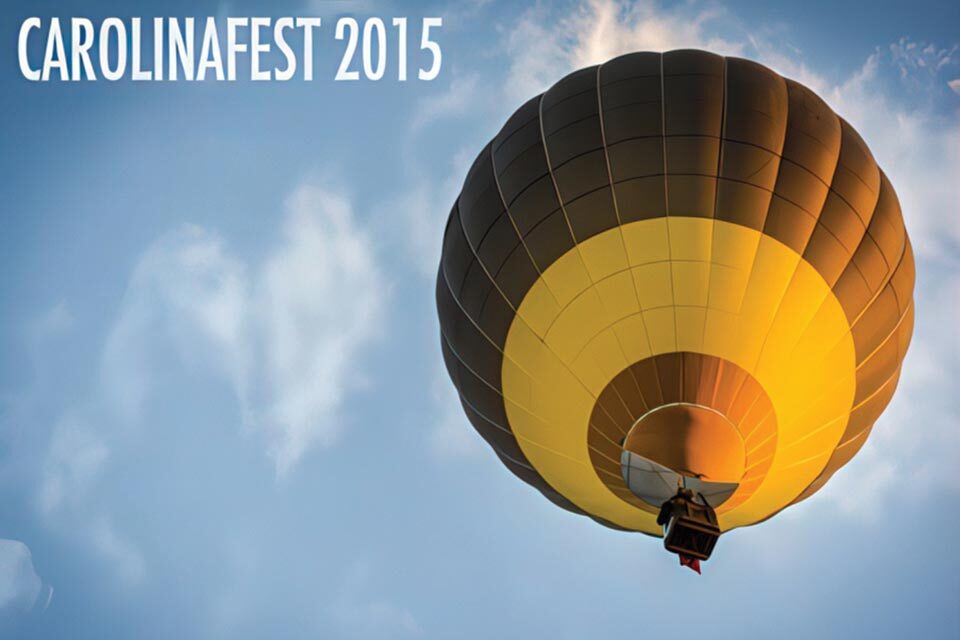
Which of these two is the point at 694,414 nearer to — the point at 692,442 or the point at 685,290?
the point at 692,442

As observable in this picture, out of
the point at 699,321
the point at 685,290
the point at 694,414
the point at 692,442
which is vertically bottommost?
the point at 692,442

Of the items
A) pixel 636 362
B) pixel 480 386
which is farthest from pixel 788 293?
pixel 480 386

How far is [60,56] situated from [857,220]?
13.3 meters

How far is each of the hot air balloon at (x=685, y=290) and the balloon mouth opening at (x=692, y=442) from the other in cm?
1

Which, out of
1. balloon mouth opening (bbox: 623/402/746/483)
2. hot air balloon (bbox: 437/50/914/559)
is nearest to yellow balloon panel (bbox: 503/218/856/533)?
hot air balloon (bbox: 437/50/914/559)

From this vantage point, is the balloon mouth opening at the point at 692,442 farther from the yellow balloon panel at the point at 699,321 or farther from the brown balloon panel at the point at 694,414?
the yellow balloon panel at the point at 699,321

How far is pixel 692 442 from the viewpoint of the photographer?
25.2 ft

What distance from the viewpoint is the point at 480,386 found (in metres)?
8.87

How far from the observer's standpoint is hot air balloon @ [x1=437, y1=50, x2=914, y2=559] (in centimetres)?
779

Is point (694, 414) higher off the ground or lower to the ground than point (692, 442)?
higher

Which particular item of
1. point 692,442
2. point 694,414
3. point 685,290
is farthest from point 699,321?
point 692,442

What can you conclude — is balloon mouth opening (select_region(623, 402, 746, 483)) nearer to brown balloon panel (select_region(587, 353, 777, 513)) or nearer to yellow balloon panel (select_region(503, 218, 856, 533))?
brown balloon panel (select_region(587, 353, 777, 513))

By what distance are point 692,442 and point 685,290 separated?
1.05 metres

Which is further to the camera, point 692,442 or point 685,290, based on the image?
point 685,290
